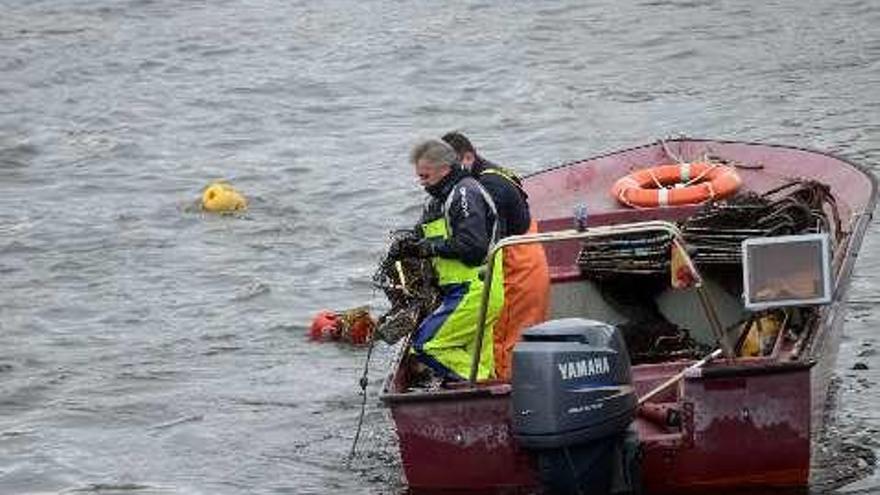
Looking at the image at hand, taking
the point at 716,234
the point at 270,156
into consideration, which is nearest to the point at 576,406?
the point at 716,234

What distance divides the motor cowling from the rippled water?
2122 millimetres

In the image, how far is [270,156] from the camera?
20422 mm

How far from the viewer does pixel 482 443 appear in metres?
8.73

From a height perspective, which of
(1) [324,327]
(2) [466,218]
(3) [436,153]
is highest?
(3) [436,153]

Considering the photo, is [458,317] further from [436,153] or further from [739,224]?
[739,224]

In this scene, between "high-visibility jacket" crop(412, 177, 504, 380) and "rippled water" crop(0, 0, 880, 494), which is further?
"rippled water" crop(0, 0, 880, 494)

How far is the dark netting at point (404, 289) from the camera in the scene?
32.1 ft

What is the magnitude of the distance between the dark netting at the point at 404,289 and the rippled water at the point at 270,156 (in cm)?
94

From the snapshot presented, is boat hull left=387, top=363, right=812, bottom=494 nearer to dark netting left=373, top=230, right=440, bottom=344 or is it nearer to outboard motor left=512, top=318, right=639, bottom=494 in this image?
outboard motor left=512, top=318, right=639, bottom=494

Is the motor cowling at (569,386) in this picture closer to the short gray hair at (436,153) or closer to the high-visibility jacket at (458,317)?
the high-visibility jacket at (458,317)

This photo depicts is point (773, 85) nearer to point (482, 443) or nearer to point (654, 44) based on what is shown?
point (654, 44)

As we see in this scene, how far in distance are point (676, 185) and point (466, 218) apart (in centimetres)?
335

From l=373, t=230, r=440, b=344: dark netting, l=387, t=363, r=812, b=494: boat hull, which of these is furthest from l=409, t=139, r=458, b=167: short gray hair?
l=387, t=363, r=812, b=494: boat hull

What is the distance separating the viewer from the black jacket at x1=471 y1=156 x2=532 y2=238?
384 inches
